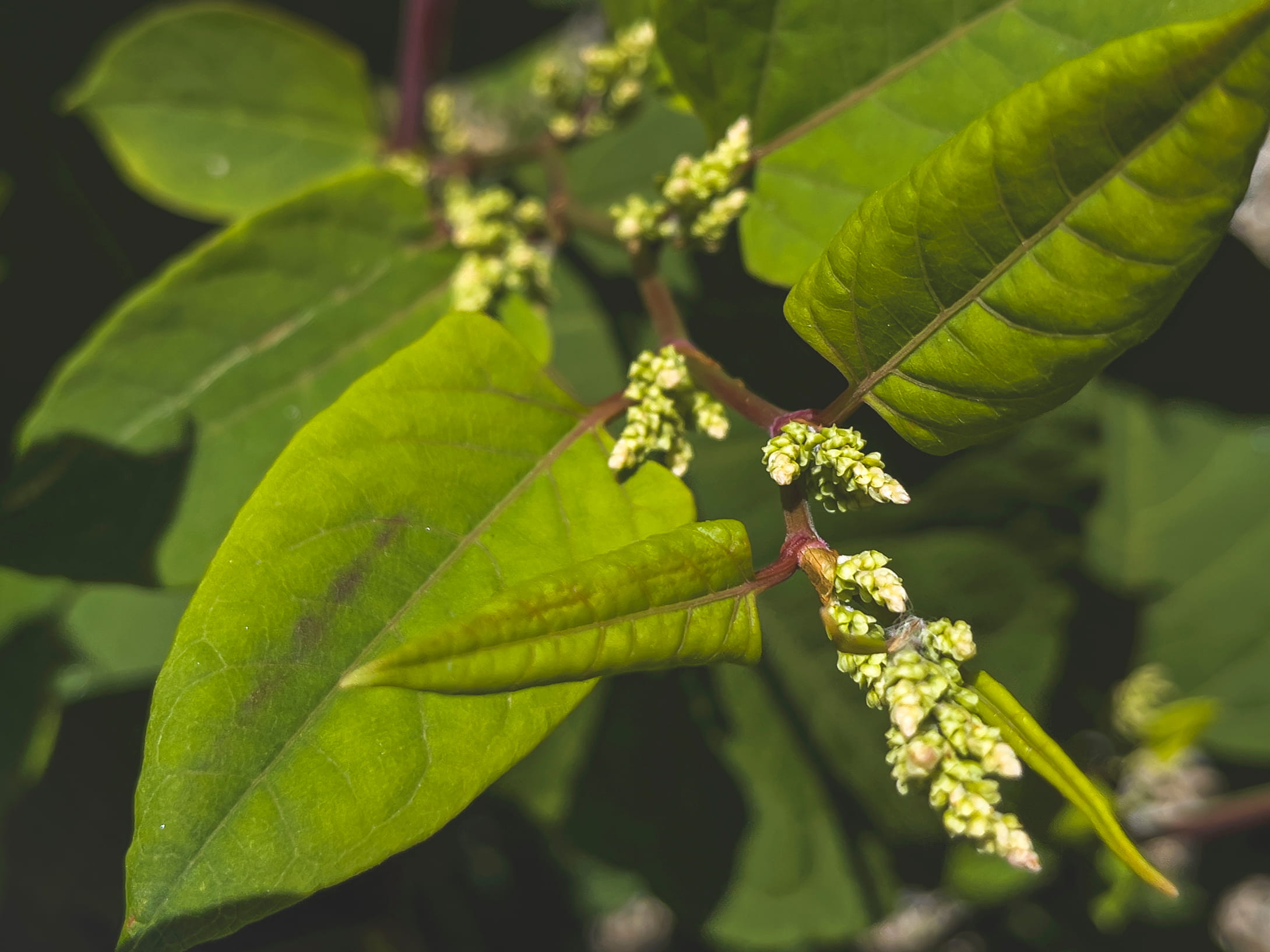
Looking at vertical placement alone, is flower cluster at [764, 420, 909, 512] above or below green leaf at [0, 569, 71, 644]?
above

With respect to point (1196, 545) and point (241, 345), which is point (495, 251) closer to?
point (241, 345)

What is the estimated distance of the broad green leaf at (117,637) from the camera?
80.3 inches

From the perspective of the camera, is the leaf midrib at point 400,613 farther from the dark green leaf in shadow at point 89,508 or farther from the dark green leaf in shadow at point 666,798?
the dark green leaf in shadow at point 666,798

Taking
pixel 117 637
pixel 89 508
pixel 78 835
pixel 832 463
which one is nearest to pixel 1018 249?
pixel 832 463

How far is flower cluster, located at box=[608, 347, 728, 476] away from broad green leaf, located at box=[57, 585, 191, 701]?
135 centimetres

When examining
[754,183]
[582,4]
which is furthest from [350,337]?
[582,4]

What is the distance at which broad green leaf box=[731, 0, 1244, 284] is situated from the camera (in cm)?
116

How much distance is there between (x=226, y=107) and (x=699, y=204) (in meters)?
1.25

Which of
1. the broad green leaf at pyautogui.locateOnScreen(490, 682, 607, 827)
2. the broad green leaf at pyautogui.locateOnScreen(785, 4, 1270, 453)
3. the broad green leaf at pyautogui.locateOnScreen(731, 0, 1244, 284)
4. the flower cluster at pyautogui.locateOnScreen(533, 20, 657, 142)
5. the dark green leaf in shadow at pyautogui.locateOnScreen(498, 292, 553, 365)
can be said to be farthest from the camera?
the broad green leaf at pyautogui.locateOnScreen(490, 682, 607, 827)

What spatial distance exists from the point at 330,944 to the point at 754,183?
2773 mm

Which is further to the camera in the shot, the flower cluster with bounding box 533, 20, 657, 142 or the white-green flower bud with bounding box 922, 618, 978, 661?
the flower cluster with bounding box 533, 20, 657, 142

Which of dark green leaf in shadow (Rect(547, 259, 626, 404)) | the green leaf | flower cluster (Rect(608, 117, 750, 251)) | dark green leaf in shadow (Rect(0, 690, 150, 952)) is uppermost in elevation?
flower cluster (Rect(608, 117, 750, 251))

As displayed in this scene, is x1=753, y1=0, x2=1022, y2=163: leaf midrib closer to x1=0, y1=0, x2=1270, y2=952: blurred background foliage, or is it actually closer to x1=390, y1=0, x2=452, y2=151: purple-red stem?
x1=0, y1=0, x2=1270, y2=952: blurred background foliage

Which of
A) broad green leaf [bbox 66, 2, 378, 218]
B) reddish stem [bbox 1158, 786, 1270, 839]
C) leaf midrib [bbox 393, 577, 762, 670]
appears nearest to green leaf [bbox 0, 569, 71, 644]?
broad green leaf [bbox 66, 2, 378, 218]
